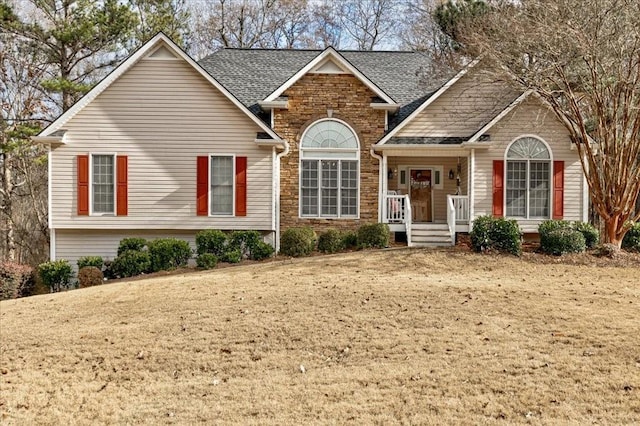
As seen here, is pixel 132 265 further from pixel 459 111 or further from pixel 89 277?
pixel 459 111

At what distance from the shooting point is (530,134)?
648 inches

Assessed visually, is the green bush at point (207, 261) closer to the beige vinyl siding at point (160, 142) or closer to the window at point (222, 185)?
the beige vinyl siding at point (160, 142)

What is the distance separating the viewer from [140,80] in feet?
52.6

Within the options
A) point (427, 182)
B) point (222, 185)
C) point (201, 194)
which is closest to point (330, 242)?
point (222, 185)

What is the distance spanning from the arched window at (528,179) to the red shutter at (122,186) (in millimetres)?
11163

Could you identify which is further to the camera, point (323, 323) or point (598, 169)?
point (598, 169)

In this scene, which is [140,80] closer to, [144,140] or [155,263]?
[144,140]

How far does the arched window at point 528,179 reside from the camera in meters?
16.5

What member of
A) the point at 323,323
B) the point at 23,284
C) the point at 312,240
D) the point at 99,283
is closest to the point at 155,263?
the point at 99,283

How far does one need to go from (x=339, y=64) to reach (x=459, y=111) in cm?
395

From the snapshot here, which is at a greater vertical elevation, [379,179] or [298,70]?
[298,70]

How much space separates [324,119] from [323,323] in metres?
9.54

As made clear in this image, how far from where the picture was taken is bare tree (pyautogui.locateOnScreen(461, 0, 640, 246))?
1307cm

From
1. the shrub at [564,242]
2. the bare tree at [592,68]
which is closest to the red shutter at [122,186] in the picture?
the bare tree at [592,68]
